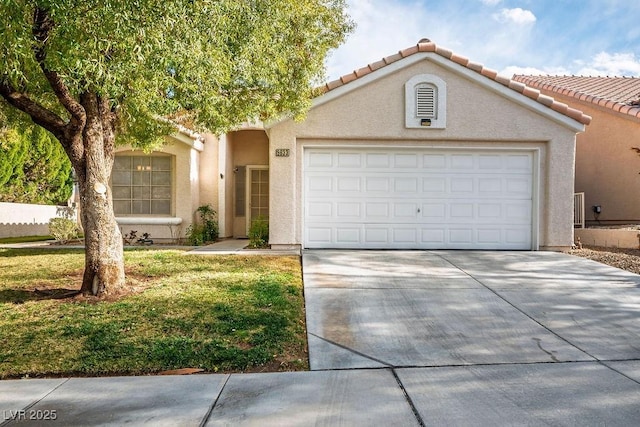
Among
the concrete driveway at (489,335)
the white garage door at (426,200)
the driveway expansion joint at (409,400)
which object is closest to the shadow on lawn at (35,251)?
the white garage door at (426,200)

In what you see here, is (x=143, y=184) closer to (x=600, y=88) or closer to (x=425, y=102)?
(x=425, y=102)

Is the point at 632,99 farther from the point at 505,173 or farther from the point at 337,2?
the point at 337,2

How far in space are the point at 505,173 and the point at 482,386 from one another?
7811 millimetres

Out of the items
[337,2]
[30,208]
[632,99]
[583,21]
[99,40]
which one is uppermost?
[583,21]

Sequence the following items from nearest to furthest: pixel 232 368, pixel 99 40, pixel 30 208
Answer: pixel 232 368 → pixel 99 40 → pixel 30 208

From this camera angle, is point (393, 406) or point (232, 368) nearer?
point (393, 406)

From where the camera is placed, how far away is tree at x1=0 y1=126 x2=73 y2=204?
13391 millimetres

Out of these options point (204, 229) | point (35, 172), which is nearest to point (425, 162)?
point (204, 229)

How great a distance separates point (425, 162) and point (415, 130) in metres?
0.82

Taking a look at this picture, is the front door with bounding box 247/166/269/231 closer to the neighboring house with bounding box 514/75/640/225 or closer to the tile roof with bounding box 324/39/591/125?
the tile roof with bounding box 324/39/591/125

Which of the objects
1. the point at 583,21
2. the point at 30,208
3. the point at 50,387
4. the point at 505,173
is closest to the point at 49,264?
the point at 50,387

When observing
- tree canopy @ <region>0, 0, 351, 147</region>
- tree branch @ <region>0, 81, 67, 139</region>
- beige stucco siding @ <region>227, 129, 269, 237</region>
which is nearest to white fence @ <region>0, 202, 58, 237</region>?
beige stucco siding @ <region>227, 129, 269, 237</region>

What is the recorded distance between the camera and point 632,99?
13227 mm

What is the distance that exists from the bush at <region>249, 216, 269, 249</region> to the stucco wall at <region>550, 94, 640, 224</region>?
9.72m
